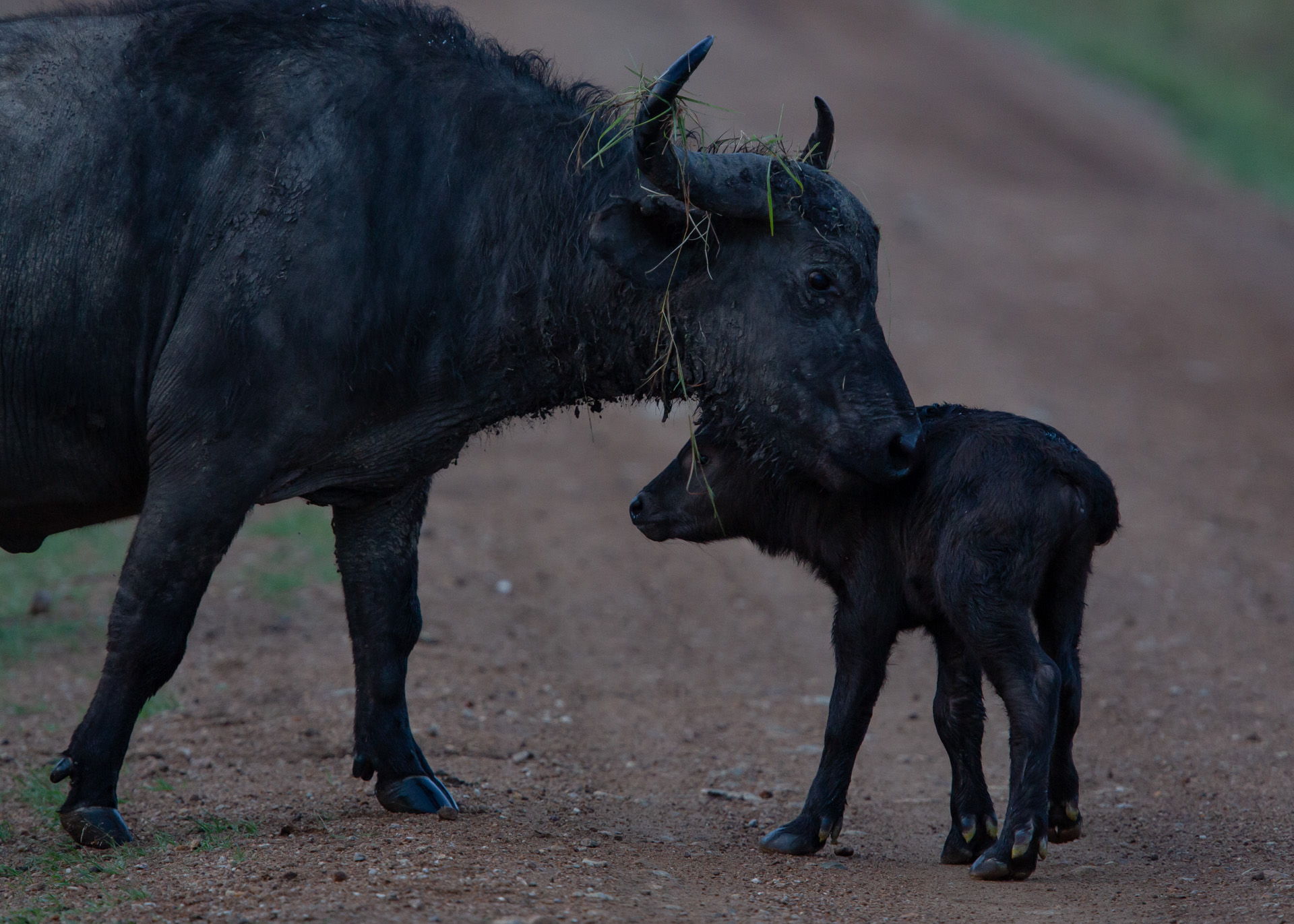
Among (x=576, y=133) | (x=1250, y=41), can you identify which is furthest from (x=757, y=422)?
(x=1250, y=41)

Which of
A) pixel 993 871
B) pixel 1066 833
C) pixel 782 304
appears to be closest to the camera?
pixel 993 871

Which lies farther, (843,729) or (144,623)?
(843,729)

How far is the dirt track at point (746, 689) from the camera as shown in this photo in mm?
4504

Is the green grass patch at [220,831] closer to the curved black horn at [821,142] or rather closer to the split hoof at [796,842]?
the split hoof at [796,842]

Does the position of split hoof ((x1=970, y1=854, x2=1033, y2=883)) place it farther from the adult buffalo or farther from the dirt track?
the adult buffalo

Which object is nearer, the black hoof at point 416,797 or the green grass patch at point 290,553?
the black hoof at point 416,797

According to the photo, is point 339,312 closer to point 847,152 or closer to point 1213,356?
point 1213,356

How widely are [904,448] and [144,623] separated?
2.55 metres

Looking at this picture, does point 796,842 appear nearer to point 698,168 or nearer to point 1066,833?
point 1066,833

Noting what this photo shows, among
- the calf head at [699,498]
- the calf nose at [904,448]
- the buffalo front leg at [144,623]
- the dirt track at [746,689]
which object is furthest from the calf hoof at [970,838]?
the buffalo front leg at [144,623]

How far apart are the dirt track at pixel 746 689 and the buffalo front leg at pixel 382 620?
0.77 feet

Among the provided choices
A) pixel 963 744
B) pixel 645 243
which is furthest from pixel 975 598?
pixel 645 243

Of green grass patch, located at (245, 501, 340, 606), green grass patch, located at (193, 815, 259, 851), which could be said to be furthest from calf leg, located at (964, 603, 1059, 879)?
green grass patch, located at (245, 501, 340, 606)

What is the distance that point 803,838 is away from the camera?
5.12 m
